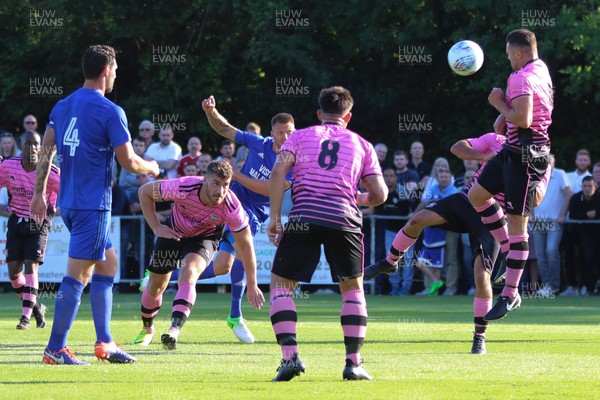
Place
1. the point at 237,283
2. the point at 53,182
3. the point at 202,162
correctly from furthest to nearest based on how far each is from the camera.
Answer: the point at 202,162, the point at 53,182, the point at 237,283

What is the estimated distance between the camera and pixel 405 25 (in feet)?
86.4

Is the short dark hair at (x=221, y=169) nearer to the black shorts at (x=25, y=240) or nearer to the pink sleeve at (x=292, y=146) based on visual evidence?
the pink sleeve at (x=292, y=146)

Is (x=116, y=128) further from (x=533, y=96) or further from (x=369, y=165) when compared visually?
(x=533, y=96)

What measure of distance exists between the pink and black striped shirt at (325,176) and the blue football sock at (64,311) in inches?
78.8

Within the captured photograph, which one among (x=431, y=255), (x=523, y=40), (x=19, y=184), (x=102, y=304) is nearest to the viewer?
(x=102, y=304)

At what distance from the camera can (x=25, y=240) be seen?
48.6ft

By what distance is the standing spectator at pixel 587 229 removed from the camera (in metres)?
21.2

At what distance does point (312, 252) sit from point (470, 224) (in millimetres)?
3486

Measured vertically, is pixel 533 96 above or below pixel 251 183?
above

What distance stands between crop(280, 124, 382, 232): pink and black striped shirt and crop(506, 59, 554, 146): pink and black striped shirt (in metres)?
2.86

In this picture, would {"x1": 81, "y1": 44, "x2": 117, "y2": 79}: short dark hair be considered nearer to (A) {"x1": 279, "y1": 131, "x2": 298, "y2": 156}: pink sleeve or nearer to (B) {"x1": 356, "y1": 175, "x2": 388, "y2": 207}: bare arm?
(A) {"x1": 279, "y1": 131, "x2": 298, "y2": 156}: pink sleeve

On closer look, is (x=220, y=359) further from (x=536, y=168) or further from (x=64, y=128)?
(x=536, y=168)

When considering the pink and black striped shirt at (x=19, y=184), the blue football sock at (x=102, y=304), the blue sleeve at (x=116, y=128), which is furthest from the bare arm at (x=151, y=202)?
the pink and black striped shirt at (x=19, y=184)

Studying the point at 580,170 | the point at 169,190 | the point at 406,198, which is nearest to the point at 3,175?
the point at 169,190
